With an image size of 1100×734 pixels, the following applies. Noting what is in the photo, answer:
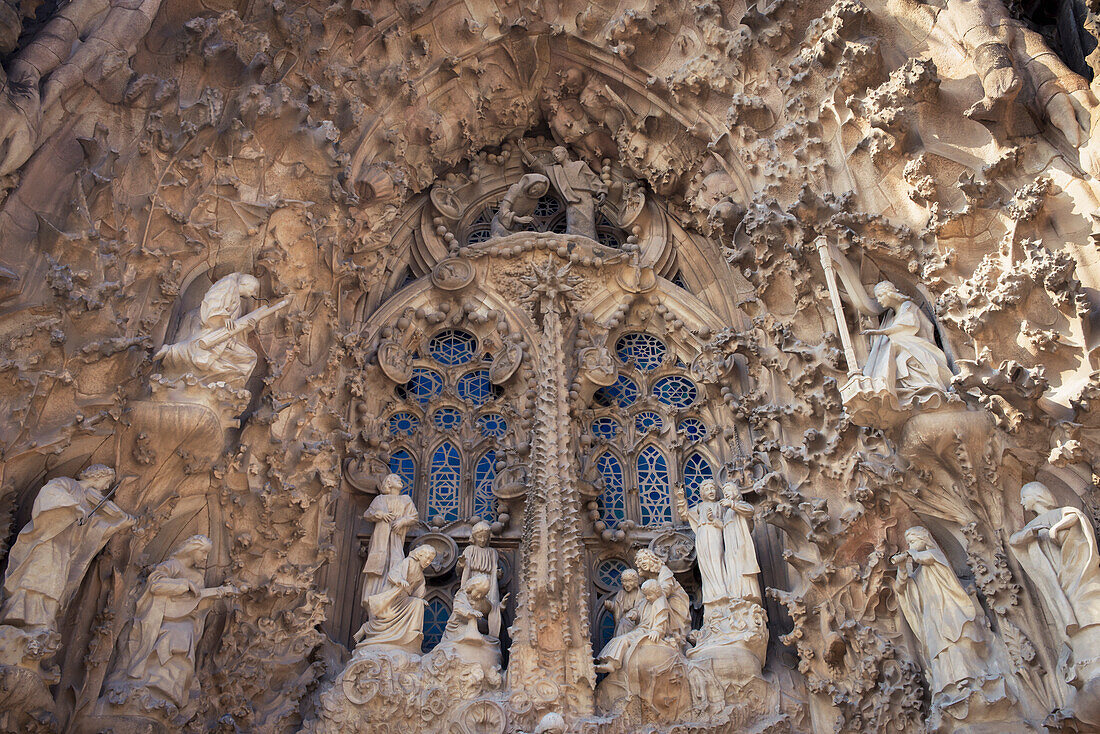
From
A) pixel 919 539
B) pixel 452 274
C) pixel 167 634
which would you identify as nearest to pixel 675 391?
pixel 452 274

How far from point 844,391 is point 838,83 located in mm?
2706

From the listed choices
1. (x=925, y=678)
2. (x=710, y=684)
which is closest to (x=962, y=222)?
(x=925, y=678)

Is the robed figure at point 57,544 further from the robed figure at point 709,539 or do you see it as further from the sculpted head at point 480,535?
the robed figure at point 709,539

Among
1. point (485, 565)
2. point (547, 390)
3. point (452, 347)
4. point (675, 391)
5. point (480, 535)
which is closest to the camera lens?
point (485, 565)

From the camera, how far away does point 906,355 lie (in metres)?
7.59

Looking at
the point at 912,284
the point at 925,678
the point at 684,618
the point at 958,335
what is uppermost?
the point at 912,284

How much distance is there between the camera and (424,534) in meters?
8.32

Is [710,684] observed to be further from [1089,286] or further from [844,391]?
[1089,286]

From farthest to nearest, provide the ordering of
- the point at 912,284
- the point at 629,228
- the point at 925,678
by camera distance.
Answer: the point at 629,228, the point at 912,284, the point at 925,678

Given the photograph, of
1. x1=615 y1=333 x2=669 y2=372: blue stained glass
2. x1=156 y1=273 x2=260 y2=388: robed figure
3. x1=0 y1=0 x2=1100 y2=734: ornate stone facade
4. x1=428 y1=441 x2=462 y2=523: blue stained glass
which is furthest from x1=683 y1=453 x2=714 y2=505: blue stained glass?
x1=156 y1=273 x2=260 y2=388: robed figure

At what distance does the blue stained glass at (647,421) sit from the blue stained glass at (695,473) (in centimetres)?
38

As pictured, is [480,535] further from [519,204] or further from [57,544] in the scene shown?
[519,204]

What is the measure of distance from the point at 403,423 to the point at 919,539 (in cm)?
415

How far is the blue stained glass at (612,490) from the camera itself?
8656mm
